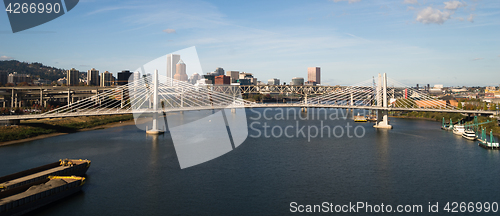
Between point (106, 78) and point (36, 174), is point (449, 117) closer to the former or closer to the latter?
point (36, 174)

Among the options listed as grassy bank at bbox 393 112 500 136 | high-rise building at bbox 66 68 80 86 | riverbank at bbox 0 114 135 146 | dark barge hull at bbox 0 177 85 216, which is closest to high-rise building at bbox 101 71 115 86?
high-rise building at bbox 66 68 80 86

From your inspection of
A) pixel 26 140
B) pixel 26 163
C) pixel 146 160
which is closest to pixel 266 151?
pixel 146 160

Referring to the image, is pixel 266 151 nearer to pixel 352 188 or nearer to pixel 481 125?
pixel 352 188

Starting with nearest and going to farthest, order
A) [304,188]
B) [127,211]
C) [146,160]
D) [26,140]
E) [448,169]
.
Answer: [127,211], [304,188], [448,169], [146,160], [26,140]

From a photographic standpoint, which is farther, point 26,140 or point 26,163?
point 26,140

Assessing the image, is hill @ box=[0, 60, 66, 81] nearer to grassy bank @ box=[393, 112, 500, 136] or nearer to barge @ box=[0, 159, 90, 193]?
grassy bank @ box=[393, 112, 500, 136]

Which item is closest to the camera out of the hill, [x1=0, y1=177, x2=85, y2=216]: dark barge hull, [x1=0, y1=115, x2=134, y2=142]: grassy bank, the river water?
[x1=0, y1=177, x2=85, y2=216]: dark barge hull
